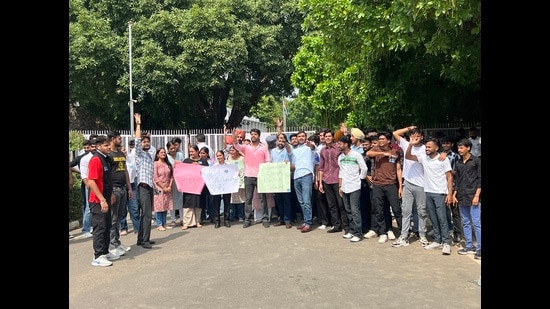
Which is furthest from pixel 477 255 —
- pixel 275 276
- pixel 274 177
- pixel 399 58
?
pixel 399 58

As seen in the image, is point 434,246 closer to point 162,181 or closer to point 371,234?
point 371,234

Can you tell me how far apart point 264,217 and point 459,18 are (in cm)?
516

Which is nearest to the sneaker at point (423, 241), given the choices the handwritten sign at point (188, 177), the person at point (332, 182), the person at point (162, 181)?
the person at point (332, 182)

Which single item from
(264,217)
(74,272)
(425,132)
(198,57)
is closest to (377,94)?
(425,132)

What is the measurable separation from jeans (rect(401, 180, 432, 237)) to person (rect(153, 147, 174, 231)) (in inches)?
173

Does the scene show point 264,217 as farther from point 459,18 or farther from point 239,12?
point 239,12

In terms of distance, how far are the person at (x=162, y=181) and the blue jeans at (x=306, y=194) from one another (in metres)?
2.50

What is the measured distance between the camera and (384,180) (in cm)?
764

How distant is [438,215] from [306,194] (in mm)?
2610

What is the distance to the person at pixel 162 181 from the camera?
8691 millimetres

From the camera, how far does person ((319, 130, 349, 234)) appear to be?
27.5 feet

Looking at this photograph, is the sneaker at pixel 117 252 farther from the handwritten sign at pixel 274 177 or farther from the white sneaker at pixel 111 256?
the handwritten sign at pixel 274 177

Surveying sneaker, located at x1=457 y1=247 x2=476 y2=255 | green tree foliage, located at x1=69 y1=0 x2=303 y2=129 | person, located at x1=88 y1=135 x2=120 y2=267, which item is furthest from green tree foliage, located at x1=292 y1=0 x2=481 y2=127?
green tree foliage, located at x1=69 y1=0 x2=303 y2=129

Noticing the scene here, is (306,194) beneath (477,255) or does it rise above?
above
